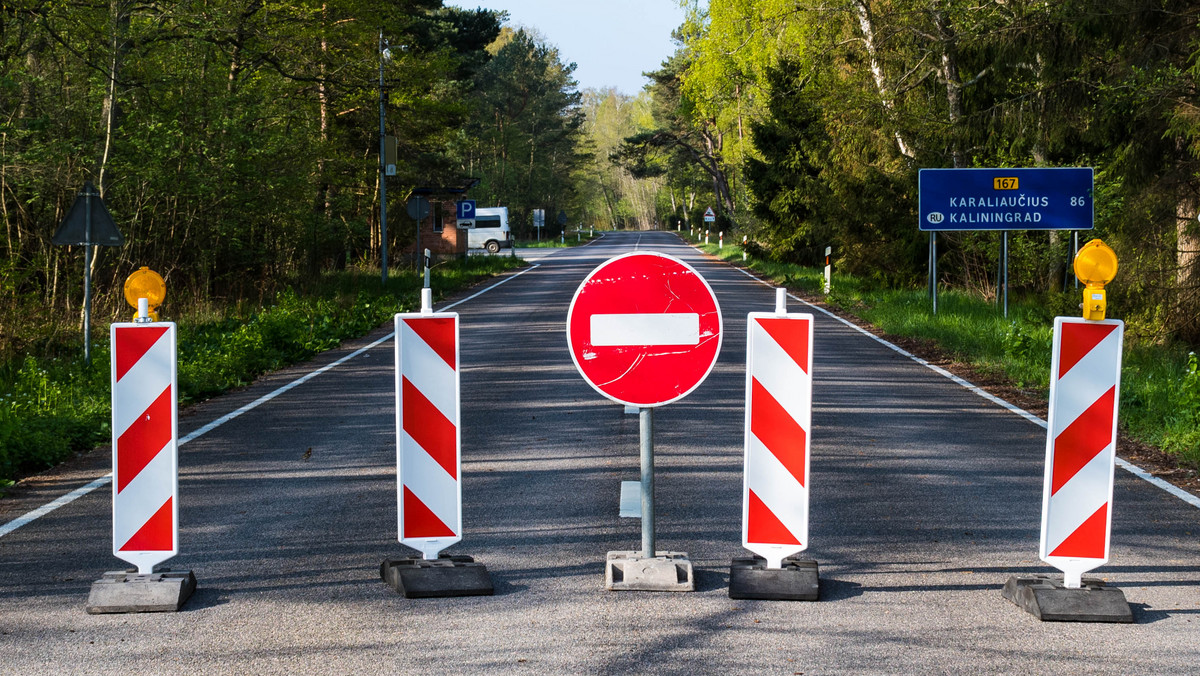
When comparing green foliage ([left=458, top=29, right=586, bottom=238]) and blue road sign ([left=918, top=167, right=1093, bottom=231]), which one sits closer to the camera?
blue road sign ([left=918, top=167, right=1093, bottom=231])

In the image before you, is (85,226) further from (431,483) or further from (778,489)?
(778,489)

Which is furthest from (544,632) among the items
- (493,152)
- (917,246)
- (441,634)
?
(493,152)

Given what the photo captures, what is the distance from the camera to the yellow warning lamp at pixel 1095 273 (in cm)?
510

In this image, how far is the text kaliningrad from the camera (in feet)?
58.1

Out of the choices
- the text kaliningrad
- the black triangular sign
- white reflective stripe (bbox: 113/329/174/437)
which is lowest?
white reflective stripe (bbox: 113/329/174/437)

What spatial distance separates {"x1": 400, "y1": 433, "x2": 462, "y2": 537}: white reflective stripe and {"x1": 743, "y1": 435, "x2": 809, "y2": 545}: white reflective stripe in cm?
141

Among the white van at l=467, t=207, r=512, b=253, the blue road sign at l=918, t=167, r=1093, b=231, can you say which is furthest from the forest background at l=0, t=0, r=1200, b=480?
the white van at l=467, t=207, r=512, b=253

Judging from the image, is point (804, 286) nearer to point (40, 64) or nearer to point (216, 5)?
point (216, 5)

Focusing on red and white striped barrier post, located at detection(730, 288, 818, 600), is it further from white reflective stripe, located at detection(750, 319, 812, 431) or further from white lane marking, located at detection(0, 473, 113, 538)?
white lane marking, located at detection(0, 473, 113, 538)

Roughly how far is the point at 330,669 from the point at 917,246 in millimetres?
24267

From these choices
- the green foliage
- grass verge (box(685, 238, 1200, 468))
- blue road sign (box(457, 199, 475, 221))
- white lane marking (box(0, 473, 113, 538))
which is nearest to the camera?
white lane marking (box(0, 473, 113, 538))

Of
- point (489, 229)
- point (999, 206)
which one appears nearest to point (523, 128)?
point (489, 229)

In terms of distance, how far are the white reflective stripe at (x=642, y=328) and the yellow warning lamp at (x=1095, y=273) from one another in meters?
1.72

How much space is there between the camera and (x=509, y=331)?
19.1 m
